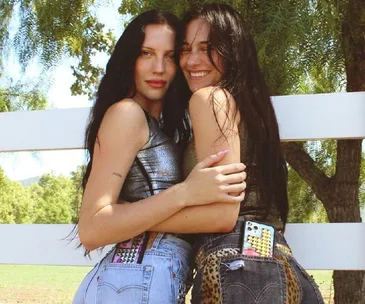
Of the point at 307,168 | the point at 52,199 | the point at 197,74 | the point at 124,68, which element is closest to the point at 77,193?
the point at 124,68

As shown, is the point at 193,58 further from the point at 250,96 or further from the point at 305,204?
the point at 305,204

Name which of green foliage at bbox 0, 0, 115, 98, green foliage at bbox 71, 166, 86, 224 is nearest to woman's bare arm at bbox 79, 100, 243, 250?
green foliage at bbox 71, 166, 86, 224

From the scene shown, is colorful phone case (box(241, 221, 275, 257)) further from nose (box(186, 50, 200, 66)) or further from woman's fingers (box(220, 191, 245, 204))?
nose (box(186, 50, 200, 66))

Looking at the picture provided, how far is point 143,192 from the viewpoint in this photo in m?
1.50

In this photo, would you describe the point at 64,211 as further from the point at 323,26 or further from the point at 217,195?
the point at 217,195

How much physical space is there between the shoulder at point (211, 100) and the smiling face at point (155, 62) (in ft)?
0.60

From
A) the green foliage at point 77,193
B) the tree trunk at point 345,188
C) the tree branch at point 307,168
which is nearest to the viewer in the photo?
the green foliage at point 77,193

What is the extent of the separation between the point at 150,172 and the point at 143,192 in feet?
0.15

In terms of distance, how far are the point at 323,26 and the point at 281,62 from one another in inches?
6.4

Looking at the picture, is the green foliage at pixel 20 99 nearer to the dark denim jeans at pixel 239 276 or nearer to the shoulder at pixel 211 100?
the shoulder at pixel 211 100

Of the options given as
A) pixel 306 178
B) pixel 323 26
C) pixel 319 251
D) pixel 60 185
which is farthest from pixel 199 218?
pixel 60 185

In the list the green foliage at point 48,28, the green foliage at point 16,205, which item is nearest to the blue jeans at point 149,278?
the green foliage at point 48,28

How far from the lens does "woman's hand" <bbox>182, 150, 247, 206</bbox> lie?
1406 millimetres

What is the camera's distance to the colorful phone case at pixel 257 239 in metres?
1.38
